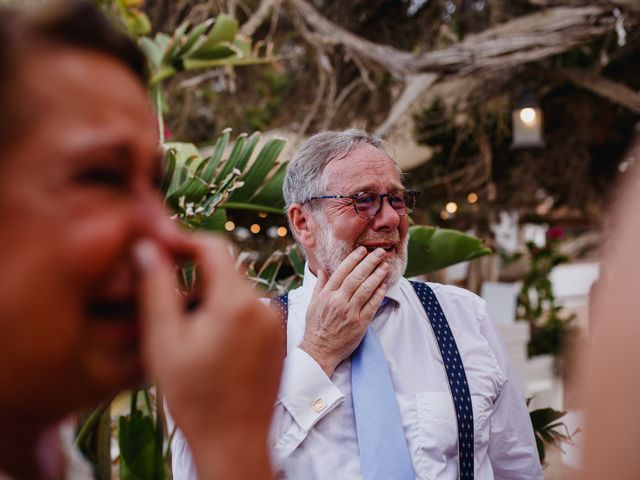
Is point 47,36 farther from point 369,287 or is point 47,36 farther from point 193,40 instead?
point 193,40

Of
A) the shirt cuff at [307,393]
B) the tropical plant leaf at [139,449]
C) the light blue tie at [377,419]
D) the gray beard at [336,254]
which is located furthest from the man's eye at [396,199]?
the tropical plant leaf at [139,449]

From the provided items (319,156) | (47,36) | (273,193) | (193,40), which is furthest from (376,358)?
(193,40)

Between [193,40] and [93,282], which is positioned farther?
[193,40]

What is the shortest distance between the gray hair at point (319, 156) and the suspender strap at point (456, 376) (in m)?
0.46

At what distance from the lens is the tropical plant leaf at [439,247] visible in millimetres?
2391

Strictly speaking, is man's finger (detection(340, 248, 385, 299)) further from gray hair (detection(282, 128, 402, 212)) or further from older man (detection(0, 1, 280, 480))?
older man (detection(0, 1, 280, 480))

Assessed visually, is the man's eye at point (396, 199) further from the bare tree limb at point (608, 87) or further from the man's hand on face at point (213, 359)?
the bare tree limb at point (608, 87)

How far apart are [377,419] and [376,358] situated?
0.55ft

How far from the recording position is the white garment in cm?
150

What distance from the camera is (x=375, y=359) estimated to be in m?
1.61

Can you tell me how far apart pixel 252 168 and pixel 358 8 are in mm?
4594

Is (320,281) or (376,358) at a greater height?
(320,281)

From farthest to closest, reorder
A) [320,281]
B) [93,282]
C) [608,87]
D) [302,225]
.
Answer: [608,87]
[302,225]
[320,281]
[93,282]

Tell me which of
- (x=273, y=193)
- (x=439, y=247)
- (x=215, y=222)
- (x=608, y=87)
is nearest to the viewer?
(x=215, y=222)
